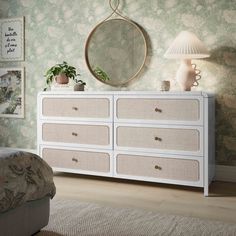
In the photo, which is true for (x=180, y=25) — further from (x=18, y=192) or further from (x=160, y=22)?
(x=18, y=192)

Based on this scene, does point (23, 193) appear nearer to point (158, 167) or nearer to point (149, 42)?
point (158, 167)

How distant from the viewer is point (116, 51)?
3.64 metres

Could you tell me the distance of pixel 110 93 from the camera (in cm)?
316

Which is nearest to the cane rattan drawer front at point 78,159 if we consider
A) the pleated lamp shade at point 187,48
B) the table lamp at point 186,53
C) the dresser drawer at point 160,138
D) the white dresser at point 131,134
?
the white dresser at point 131,134

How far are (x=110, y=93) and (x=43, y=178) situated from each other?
1397 millimetres

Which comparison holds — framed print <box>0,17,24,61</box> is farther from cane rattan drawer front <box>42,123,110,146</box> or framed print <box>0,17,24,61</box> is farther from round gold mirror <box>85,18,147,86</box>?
→ cane rattan drawer front <box>42,123,110,146</box>

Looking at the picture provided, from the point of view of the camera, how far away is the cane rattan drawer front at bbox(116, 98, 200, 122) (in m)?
2.88

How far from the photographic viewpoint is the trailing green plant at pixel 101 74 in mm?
3709

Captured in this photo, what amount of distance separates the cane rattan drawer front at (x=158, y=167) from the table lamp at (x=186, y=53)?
0.69 meters

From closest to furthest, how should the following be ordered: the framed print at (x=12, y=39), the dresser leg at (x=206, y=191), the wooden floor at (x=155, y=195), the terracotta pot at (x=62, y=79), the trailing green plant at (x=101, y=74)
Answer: the wooden floor at (x=155, y=195) → the dresser leg at (x=206, y=191) → the terracotta pot at (x=62, y=79) → the trailing green plant at (x=101, y=74) → the framed print at (x=12, y=39)

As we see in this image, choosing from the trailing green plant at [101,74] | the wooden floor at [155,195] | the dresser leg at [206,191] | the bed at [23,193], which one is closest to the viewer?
the bed at [23,193]

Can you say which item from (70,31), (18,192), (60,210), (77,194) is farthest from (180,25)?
(18,192)

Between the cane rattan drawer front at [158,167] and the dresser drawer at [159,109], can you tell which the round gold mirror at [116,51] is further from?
the cane rattan drawer front at [158,167]

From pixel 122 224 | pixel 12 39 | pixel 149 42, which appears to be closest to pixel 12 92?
pixel 12 39
